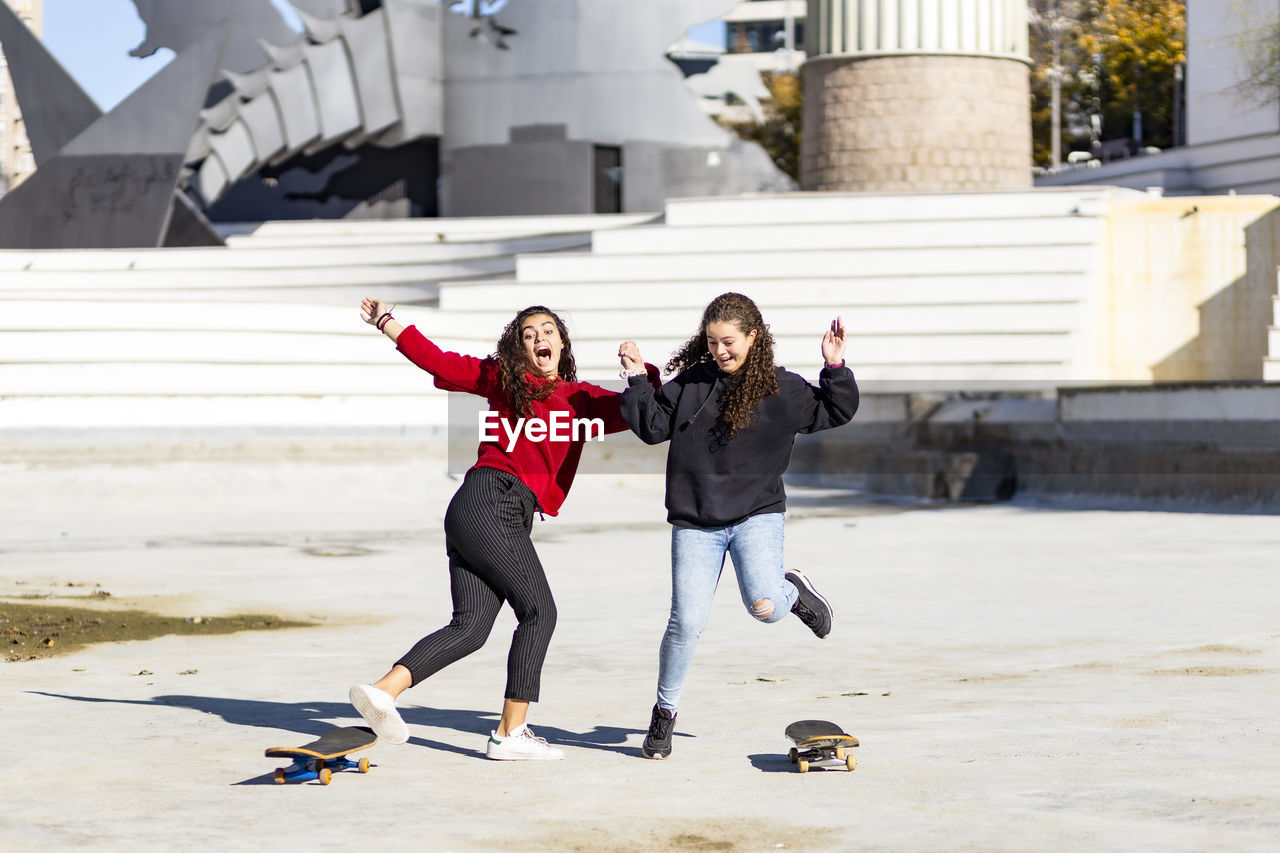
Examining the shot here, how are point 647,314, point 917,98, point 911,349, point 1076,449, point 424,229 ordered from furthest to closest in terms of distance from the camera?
point 424,229 → point 917,98 → point 647,314 → point 911,349 → point 1076,449

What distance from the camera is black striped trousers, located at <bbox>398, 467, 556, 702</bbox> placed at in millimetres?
5680

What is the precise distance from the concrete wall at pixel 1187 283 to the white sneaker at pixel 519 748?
20.2 m

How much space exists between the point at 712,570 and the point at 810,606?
42cm

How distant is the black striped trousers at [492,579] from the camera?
5.68 metres

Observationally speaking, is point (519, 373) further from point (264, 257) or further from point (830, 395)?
point (264, 257)

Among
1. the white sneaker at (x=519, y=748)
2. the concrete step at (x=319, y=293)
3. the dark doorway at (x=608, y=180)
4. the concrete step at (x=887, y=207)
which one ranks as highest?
the dark doorway at (x=608, y=180)

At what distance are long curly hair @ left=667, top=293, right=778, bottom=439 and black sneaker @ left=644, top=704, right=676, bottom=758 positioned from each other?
3.06ft

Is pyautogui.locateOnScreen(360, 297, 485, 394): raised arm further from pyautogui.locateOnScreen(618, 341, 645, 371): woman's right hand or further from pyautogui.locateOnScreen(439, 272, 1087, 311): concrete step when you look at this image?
pyautogui.locateOnScreen(439, 272, 1087, 311): concrete step

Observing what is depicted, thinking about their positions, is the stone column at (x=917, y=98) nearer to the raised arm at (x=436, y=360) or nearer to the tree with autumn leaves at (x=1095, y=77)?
the tree with autumn leaves at (x=1095, y=77)

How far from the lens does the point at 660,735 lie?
5.63 m

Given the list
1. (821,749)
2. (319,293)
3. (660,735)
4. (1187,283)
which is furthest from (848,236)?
(821,749)

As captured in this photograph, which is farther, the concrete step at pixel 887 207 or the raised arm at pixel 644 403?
the concrete step at pixel 887 207

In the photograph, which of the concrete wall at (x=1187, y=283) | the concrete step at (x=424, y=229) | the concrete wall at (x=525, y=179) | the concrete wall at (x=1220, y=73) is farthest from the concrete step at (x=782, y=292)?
the concrete wall at (x=1220, y=73)

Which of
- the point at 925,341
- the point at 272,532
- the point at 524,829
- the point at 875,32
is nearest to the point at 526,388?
the point at 524,829
